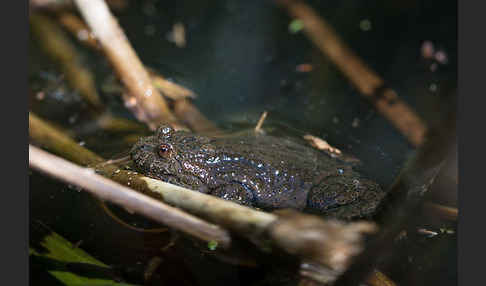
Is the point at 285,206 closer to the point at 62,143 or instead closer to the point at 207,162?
the point at 207,162

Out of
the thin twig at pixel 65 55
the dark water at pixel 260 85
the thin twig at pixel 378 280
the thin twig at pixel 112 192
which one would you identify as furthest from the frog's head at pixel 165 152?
the thin twig at pixel 378 280

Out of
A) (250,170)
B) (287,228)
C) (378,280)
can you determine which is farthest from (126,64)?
(378,280)

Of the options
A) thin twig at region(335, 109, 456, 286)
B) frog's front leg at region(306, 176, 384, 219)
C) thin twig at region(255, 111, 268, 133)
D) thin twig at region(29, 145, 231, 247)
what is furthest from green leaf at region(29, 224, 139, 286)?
thin twig at region(255, 111, 268, 133)

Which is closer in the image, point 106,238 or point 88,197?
point 106,238

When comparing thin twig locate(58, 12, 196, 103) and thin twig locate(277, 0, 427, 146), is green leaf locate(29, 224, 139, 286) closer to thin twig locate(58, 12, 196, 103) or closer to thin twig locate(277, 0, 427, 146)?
thin twig locate(58, 12, 196, 103)

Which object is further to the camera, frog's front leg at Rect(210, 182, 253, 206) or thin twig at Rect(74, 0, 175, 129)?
thin twig at Rect(74, 0, 175, 129)

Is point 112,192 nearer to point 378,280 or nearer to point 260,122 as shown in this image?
point 378,280

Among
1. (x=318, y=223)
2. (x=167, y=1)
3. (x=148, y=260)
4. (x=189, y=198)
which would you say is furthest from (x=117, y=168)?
(x=167, y=1)

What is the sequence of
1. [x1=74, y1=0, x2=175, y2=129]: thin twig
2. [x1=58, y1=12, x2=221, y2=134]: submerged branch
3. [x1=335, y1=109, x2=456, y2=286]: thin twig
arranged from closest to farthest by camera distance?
[x1=335, y1=109, x2=456, y2=286]: thin twig
[x1=74, y1=0, x2=175, y2=129]: thin twig
[x1=58, y1=12, x2=221, y2=134]: submerged branch
